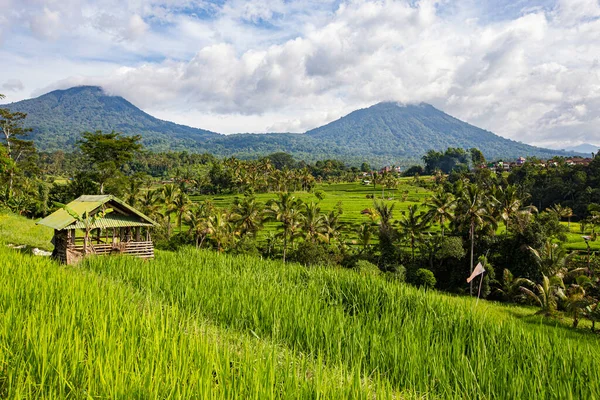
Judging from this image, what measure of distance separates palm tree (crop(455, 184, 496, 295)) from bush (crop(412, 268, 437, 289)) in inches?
97.2

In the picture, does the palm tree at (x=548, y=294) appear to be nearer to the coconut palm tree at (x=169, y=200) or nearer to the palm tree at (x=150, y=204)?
the coconut palm tree at (x=169, y=200)

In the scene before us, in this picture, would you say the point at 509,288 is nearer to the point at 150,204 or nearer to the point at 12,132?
the point at 150,204

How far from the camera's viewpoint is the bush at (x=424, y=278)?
27.5m

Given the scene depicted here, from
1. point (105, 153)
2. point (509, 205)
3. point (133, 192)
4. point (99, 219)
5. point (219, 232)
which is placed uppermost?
point (105, 153)

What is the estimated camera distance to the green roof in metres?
13.2

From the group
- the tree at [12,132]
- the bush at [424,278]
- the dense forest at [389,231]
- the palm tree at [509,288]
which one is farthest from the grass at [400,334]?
the tree at [12,132]

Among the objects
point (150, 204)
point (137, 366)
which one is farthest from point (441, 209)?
point (137, 366)

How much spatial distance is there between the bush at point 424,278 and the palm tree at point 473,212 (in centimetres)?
247

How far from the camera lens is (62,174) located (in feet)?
279

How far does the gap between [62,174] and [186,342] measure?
311 feet

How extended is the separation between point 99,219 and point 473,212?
23104mm

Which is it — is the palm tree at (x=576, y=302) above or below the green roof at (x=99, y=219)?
below

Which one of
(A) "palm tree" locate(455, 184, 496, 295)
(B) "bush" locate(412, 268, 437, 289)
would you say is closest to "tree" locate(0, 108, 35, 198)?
(B) "bush" locate(412, 268, 437, 289)

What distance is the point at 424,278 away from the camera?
1086 inches
